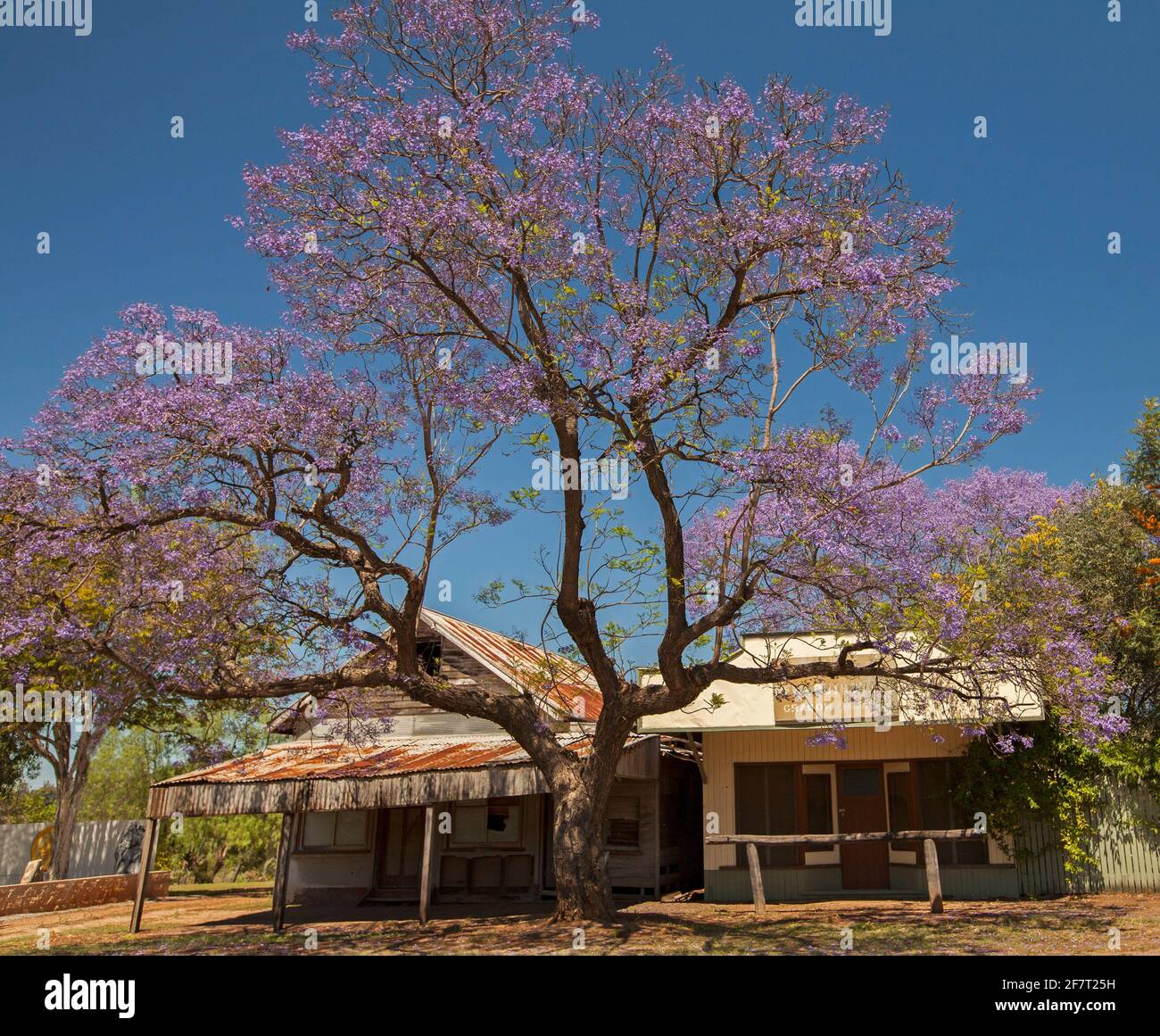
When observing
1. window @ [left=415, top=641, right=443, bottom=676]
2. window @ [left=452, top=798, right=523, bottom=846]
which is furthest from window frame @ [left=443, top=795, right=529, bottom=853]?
window @ [left=415, top=641, right=443, bottom=676]

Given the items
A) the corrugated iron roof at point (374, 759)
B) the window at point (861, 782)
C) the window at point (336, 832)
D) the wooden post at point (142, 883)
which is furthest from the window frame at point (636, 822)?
the wooden post at point (142, 883)

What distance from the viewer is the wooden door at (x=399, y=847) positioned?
2247cm

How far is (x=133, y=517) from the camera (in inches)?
570

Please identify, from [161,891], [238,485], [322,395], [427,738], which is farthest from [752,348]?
[161,891]

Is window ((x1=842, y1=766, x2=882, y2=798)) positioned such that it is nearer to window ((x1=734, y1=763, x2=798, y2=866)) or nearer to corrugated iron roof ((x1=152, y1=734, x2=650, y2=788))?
window ((x1=734, y1=763, x2=798, y2=866))

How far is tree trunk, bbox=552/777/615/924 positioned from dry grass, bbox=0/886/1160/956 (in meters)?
0.41

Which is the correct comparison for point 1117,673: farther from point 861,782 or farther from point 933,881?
point 933,881

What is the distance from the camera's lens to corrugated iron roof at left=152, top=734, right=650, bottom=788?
1772 cm

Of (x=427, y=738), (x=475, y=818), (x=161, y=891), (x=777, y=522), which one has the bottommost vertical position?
(x=161, y=891)

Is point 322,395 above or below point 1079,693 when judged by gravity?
above

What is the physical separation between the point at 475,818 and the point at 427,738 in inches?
78.9

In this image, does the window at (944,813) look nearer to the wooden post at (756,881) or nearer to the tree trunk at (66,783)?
the wooden post at (756,881)

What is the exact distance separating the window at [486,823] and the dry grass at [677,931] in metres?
1.81
